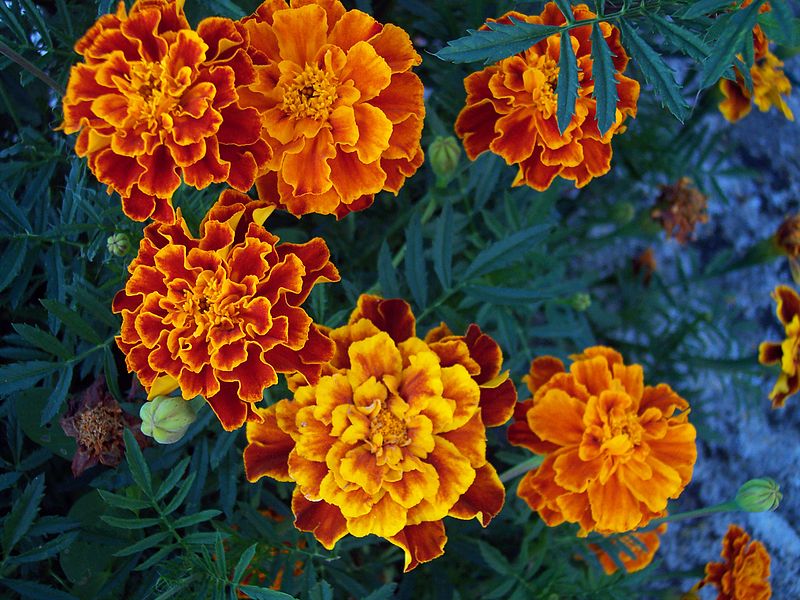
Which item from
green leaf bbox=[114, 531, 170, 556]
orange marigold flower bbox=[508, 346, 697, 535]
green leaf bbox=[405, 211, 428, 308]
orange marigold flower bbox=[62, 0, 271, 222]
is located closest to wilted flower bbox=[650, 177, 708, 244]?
orange marigold flower bbox=[508, 346, 697, 535]

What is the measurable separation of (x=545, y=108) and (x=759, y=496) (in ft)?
2.02

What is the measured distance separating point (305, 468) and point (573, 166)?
1.69ft

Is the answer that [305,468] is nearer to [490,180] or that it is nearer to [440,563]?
[440,563]

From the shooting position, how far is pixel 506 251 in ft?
3.65

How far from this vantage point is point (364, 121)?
0.91 metres

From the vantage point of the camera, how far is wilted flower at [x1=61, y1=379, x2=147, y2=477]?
3.16ft

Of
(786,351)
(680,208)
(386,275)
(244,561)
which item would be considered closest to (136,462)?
(244,561)

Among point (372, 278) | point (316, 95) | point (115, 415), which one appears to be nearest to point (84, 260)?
point (115, 415)

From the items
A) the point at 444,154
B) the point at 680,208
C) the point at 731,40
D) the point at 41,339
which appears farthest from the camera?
the point at 680,208

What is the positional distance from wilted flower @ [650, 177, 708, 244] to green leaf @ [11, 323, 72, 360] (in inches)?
47.7

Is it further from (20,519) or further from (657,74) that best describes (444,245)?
(20,519)

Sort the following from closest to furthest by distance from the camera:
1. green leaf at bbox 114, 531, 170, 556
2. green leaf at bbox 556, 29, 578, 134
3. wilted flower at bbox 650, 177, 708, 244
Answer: green leaf at bbox 556, 29, 578, 134
green leaf at bbox 114, 531, 170, 556
wilted flower at bbox 650, 177, 708, 244

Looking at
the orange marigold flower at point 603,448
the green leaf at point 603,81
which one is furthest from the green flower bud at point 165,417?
the green leaf at point 603,81

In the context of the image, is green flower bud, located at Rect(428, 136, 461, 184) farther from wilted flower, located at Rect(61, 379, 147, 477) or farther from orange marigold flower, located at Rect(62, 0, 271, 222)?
wilted flower, located at Rect(61, 379, 147, 477)
